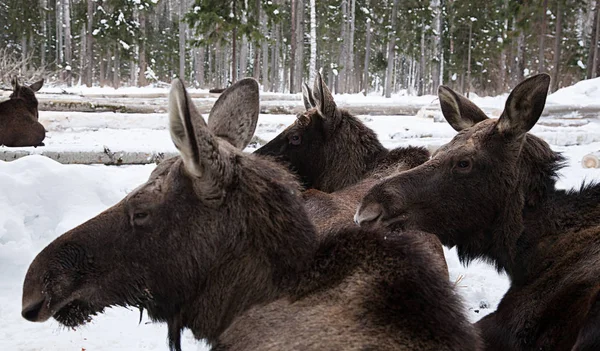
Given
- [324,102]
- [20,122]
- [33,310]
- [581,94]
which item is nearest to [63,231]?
[324,102]

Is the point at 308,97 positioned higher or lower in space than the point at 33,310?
higher

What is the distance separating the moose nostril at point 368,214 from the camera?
3369 mm

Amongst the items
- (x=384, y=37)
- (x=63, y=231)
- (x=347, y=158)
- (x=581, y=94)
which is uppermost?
(x=384, y=37)

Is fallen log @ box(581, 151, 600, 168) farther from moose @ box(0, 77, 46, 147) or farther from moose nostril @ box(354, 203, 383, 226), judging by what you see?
moose @ box(0, 77, 46, 147)

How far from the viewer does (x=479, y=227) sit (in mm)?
3699

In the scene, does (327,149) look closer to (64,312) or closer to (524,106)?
(524,106)

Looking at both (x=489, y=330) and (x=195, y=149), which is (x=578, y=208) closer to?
(x=489, y=330)

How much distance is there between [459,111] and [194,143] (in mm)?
2820

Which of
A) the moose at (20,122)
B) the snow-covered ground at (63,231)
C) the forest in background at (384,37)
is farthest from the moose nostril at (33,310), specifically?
the forest in background at (384,37)

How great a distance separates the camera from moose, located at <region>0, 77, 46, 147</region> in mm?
10875

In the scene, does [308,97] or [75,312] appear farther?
[308,97]

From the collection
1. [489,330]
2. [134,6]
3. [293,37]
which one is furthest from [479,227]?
[134,6]

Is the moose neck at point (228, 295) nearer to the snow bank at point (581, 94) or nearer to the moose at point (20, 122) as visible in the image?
the moose at point (20, 122)

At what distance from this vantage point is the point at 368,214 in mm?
3406
